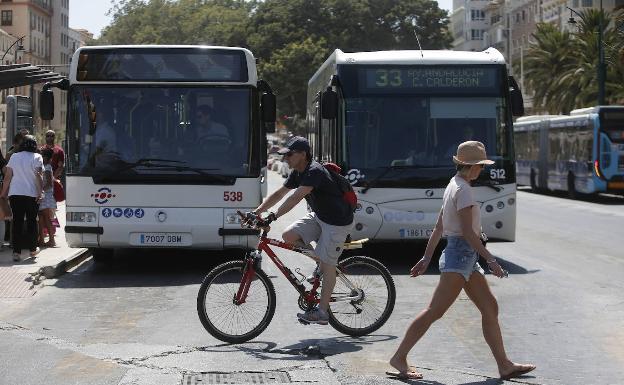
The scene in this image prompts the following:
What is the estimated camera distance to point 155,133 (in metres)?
15.6

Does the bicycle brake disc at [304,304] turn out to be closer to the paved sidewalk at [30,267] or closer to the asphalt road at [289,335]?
the asphalt road at [289,335]

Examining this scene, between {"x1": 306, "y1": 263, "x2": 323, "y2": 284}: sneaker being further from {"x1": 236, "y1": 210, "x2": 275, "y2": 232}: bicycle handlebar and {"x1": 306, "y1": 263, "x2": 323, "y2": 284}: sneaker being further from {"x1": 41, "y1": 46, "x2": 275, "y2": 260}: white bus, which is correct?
{"x1": 41, "y1": 46, "x2": 275, "y2": 260}: white bus

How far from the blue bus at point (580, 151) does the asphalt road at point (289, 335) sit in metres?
21.9

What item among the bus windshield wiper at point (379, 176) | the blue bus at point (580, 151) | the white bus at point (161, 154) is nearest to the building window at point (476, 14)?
the blue bus at point (580, 151)

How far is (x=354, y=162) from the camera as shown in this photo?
1684 cm

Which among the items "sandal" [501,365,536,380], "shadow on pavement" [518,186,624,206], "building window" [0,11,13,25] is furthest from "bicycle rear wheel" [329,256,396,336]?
"building window" [0,11,13,25]

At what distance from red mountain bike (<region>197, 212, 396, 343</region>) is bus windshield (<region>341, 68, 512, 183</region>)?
6.11 meters

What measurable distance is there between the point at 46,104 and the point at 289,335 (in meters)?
6.00

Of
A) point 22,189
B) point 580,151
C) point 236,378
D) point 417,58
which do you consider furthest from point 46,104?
point 580,151

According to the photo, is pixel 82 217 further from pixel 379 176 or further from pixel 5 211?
pixel 379 176

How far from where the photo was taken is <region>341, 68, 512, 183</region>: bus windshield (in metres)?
16.9

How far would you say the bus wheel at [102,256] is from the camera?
56.7ft

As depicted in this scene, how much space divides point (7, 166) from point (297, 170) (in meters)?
7.38

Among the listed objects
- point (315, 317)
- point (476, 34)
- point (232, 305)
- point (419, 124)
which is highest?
point (476, 34)
